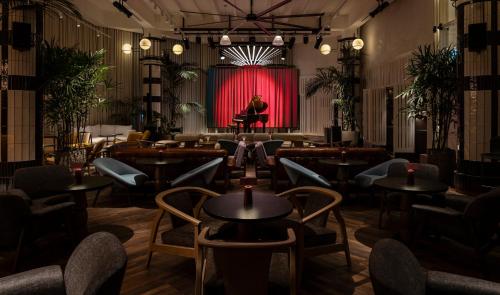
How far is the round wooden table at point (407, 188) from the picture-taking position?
3.25 m

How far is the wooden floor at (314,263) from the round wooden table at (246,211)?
662mm

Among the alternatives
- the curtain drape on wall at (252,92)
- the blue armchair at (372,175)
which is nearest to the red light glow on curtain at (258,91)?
the curtain drape on wall at (252,92)

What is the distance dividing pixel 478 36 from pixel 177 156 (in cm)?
481

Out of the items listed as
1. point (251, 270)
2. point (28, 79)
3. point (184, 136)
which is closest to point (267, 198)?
point (251, 270)

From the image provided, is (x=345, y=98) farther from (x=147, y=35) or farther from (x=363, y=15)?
(x=147, y=35)

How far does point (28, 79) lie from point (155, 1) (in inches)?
200

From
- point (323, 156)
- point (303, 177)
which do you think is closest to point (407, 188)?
point (303, 177)

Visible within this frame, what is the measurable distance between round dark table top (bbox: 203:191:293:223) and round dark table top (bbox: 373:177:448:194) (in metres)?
1.32

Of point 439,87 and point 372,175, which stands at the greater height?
point 439,87

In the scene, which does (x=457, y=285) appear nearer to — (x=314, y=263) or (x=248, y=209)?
(x=248, y=209)

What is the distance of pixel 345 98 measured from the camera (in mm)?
10734

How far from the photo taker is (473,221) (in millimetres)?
2764

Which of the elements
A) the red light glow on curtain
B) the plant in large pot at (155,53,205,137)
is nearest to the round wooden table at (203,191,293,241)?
Answer: the plant in large pot at (155,53,205,137)

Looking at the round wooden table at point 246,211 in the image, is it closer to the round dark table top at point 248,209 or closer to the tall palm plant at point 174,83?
the round dark table top at point 248,209
